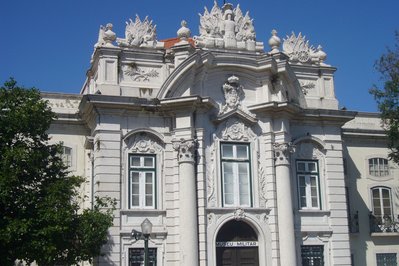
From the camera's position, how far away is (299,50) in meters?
27.1

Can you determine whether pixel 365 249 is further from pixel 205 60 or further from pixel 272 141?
pixel 205 60

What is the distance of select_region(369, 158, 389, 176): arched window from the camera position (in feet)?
97.1

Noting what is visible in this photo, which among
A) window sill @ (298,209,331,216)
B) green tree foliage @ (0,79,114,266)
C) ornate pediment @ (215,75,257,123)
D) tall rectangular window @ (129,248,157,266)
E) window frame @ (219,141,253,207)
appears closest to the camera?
green tree foliage @ (0,79,114,266)

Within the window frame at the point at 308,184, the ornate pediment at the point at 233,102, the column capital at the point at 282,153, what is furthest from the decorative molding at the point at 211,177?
the window frame at the point at 308,184

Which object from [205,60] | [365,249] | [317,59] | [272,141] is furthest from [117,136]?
[365,249]

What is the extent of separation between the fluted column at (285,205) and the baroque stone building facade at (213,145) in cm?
4

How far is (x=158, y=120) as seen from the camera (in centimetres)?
2427

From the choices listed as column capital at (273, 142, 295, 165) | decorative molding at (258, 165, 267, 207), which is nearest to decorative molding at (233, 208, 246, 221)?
decorative molding at (258, 165, 267, 207)

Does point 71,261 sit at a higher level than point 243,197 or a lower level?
lower

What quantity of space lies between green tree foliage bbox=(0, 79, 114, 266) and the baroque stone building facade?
2.82 m

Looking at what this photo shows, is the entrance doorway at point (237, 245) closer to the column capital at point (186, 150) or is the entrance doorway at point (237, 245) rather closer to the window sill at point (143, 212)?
the window sill at point (143, 212)

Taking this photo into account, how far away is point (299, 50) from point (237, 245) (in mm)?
8868

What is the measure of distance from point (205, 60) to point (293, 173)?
19.0 feet

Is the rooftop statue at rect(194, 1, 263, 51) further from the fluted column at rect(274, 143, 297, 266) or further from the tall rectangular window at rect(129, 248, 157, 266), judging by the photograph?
the tall rectangular window at rect(129, 248, 157, 266)
